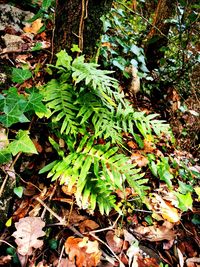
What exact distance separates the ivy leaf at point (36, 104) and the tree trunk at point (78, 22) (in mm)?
468

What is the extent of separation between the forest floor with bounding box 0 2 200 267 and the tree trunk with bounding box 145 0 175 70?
1.81 metres

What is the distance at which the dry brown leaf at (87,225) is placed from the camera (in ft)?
6.22

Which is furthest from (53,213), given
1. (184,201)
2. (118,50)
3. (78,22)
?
(118,50)

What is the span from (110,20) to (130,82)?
754mm

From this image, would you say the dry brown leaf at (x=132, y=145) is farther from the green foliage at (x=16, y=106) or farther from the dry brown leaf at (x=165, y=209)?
the green foliage at (x=16, y=106)

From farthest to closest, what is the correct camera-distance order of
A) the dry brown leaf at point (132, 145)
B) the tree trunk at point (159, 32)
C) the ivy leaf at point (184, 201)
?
1. the tree trunk at point (159, 32)
2. the dry brown leaf at point (132, 145)
3. the ivy leaf at point (184, 201)

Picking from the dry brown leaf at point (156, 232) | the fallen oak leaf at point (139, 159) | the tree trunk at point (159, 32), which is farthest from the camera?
the tree trunk at point (159, 32)

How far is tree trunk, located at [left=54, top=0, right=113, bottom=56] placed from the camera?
1880 millimetres

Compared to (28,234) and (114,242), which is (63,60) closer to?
(28,234)

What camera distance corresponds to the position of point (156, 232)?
84.3 inches

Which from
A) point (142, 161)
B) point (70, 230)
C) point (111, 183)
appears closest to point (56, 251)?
point (70, 230)

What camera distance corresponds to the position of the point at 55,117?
6.38ft

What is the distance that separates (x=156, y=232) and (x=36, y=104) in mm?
1369

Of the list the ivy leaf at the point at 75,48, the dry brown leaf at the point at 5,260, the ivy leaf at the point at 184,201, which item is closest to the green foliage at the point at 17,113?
the ivy leaf at the point at 75,48
